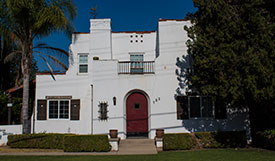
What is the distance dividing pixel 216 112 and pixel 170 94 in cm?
274

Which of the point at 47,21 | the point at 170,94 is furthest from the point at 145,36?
the point at 47,21

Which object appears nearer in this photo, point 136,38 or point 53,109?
point 53,109

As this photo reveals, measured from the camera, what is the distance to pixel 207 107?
1421 cm

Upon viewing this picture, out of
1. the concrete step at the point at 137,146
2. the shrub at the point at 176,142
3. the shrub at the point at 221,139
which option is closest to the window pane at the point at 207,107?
the shrub at the point at 221,139

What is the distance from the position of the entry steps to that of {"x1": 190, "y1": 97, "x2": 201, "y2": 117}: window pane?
9.17 ft

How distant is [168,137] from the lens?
11.7 metres

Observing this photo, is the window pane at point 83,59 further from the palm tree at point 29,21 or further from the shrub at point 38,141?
the shrub at point 38,141

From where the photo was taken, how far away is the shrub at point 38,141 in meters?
Result: 12.5

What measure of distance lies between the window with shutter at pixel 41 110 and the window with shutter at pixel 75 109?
1710mm

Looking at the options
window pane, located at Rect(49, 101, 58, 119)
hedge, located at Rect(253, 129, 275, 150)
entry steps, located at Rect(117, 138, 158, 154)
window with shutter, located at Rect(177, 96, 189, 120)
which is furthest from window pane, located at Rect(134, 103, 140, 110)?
hedge, located at Rect(253, 129, 275, 150)

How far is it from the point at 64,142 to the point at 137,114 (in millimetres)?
4541

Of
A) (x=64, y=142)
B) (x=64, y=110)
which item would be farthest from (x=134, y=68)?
(x=64, y=142)

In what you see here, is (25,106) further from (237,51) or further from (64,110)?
(237,51)

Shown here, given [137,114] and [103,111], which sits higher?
[103,111]
